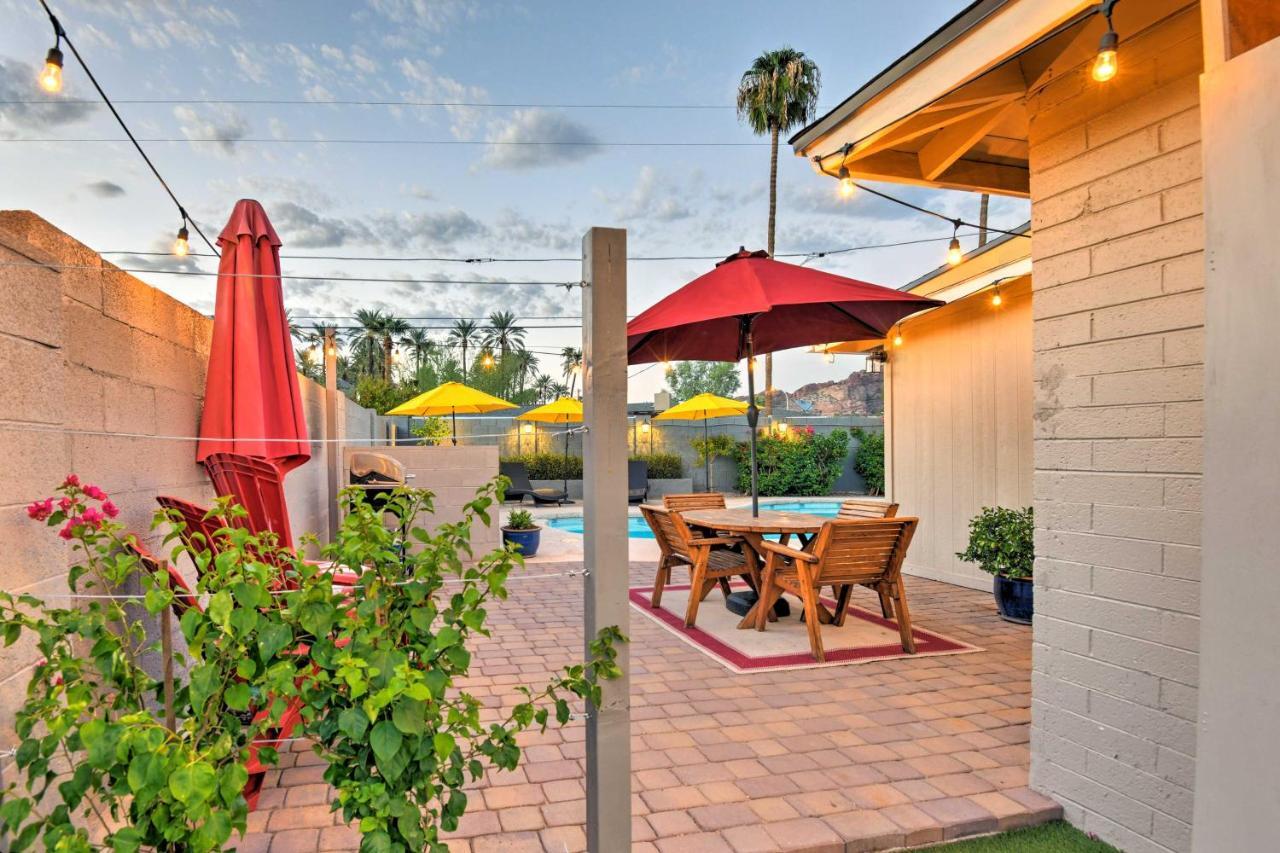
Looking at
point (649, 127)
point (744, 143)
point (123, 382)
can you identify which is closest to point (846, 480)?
point (744, 143)

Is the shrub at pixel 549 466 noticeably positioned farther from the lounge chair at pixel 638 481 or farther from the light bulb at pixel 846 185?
the light bulb at pixel 846 185

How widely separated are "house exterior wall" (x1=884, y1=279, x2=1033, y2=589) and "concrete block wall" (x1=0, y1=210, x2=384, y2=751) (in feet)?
18.0

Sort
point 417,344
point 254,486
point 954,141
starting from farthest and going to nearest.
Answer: point 417,344
point 954,141
point 254,486

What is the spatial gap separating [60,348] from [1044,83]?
3.07 metres

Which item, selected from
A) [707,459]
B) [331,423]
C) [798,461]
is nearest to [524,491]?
[707,459]

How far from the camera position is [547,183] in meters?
13.9

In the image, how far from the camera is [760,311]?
3.75 metres

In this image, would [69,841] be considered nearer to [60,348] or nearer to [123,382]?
[60,348]

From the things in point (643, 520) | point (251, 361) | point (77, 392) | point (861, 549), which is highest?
point (251, 361)

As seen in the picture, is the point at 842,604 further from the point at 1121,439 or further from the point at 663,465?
the point at 663,465

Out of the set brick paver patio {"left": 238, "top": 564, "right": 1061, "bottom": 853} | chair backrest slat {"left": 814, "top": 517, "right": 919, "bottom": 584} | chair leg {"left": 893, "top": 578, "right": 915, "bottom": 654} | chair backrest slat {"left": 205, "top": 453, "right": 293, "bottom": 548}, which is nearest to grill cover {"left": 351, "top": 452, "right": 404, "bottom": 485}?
brick paver patio {"left": 238, "top": 564, "right": 1061, "bottom": 853}

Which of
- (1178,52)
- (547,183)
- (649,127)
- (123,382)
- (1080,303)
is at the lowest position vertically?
(123,382)

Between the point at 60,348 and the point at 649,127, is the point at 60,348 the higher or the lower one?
the lower one

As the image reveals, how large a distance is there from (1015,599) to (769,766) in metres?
3.02
